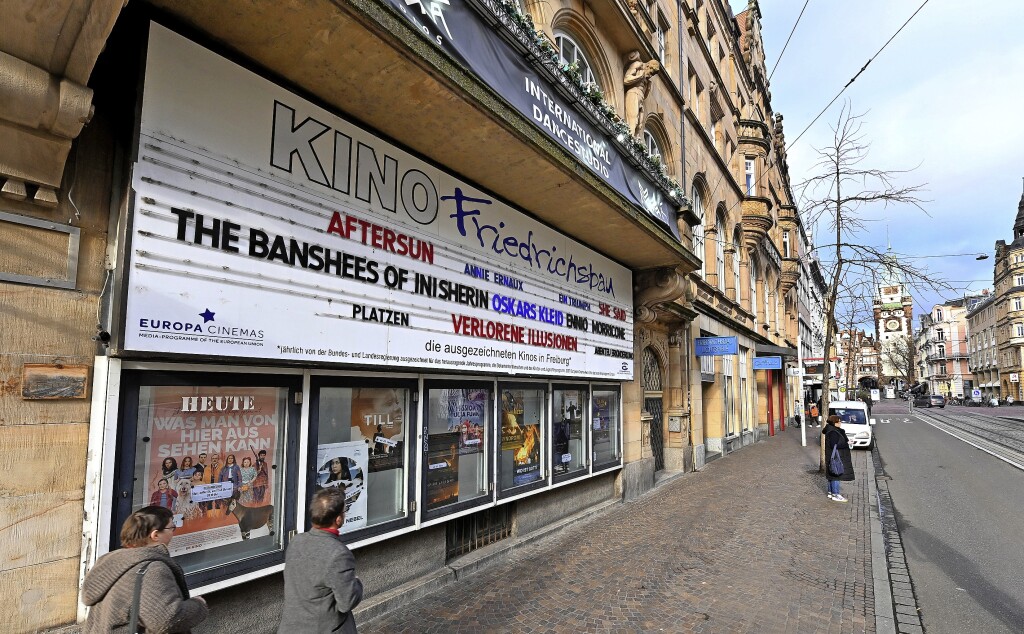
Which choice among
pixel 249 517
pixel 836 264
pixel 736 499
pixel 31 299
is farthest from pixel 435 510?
pixel 836 264

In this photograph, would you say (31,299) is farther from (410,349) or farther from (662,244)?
(662,244)

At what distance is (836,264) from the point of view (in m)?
15.5

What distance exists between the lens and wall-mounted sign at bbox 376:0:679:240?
4.60 metres

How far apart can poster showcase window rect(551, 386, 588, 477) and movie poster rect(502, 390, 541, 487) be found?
0.39 metres

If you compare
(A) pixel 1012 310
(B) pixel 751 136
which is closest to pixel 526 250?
(B) pixel 751 136

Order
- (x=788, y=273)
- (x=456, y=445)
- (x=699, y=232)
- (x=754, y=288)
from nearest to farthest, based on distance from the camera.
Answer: (x=456, y=445) → (x=699, y=232) → (x=754, y=288) → (x=788, y=273)

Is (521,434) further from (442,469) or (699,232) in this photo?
(699,232)

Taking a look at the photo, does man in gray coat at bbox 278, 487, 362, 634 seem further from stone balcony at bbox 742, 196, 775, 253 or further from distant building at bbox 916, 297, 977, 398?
distant building at bbox 916, 297, 977, 398

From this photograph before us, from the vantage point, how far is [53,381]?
10.6ft

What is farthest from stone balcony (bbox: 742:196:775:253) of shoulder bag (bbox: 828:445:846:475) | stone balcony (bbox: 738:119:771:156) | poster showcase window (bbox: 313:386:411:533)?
poster showcase window (bbox: 313:386:411:533)

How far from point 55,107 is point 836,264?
17.3 metres

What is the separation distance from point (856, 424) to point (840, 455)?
1024 centimetres

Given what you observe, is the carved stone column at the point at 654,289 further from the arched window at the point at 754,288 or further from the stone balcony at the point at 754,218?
the arched window at the point at 754,288

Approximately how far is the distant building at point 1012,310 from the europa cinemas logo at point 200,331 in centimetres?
8805
